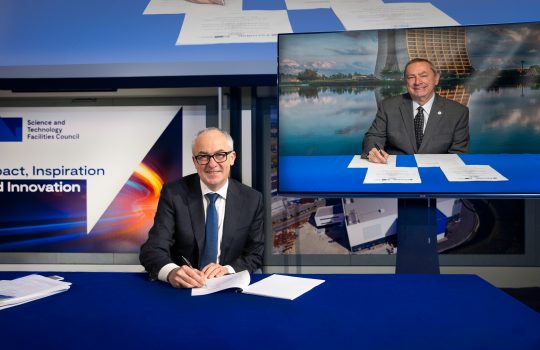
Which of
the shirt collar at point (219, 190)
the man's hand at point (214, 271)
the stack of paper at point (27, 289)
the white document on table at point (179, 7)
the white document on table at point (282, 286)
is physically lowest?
the white document on table at point (282, 286)

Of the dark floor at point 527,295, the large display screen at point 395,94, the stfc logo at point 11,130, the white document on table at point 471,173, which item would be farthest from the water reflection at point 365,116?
the stfc logo at point 11,130

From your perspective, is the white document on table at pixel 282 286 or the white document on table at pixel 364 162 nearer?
the white document on table at pixel 282 286

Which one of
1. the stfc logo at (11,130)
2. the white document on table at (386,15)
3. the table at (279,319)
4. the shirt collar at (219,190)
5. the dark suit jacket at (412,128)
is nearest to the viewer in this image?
the table at (279,319)

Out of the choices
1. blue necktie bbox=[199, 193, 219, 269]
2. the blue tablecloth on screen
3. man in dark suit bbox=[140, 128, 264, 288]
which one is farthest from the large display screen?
blue necktie bbox=[199, 193, 219, 269]

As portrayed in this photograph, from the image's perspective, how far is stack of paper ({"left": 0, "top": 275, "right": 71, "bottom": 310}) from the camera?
1468mm

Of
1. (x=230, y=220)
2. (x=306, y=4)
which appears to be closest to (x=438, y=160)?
(x=230, y=220)

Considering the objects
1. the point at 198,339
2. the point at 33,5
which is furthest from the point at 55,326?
the point at 33,5

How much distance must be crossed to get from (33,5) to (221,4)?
4.10ft

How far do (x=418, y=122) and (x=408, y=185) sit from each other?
1.27 ft

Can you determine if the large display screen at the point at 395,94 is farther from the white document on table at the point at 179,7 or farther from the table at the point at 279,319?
the table at the point at 279,319

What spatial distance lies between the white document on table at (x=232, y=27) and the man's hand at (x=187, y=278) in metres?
1.66

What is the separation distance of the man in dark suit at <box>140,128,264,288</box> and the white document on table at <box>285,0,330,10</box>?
1.15 m

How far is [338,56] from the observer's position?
8.70ft

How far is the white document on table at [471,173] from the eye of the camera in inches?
96.5
